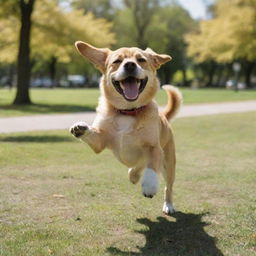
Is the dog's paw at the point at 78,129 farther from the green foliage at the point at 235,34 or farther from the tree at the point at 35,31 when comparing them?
the green foliage at the point at 235,34

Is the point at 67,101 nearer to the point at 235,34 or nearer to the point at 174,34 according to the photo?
the point at 235,34

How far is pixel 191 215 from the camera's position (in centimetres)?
541

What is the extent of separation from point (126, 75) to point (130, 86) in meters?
0.16

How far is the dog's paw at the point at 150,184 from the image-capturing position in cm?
425

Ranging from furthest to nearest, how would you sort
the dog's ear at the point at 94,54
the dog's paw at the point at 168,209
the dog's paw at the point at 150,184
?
1. the dog's paw at the point at 168,209
2. the dog's ear at the point at 94,54
3. the dog's paw at the point at 150,184

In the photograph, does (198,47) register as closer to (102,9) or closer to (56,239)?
(102,9)

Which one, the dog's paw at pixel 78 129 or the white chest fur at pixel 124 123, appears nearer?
the dog's paw at pixel 78 129

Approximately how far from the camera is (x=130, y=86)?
16.1ft

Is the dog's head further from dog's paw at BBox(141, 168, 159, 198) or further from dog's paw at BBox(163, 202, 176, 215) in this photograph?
dog's paw at BBox(163, 202, 176, 215)

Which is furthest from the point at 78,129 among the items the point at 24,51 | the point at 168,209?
the point at 24,51

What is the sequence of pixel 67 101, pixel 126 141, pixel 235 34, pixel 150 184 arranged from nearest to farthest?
pixel 150 184 < pixel 126 141 < pixel 67 101 < pixel 235 34

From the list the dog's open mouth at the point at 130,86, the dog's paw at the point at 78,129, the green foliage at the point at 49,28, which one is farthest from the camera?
the green foliage at the point at 49,28

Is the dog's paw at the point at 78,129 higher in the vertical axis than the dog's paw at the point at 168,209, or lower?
higher

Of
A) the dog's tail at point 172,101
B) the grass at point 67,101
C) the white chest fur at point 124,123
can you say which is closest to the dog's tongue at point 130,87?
the white chest fur at point 124,123
